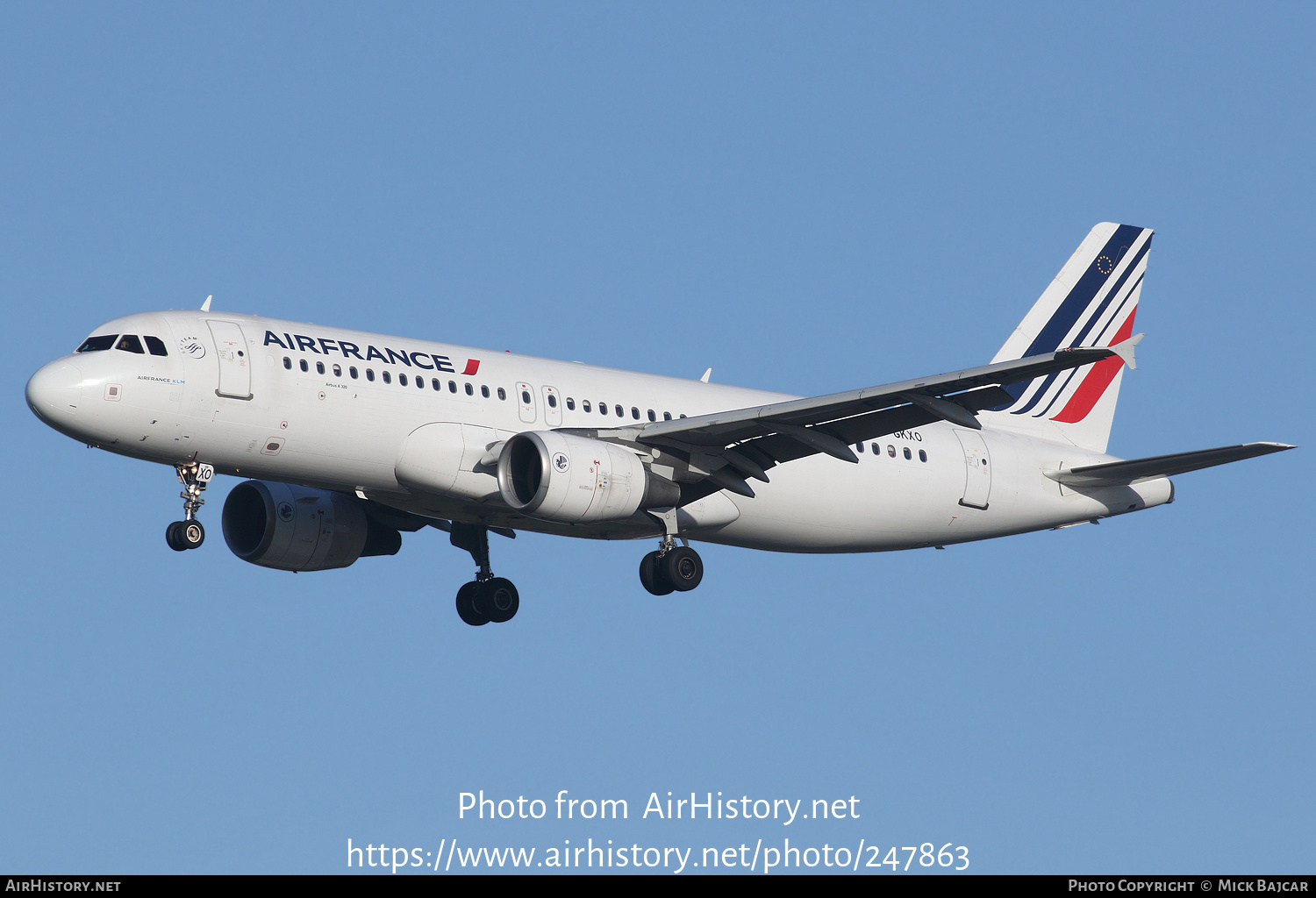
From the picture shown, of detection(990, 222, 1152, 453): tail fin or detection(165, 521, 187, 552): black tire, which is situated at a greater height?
detection(990, 222, 1152, 453): tail fin

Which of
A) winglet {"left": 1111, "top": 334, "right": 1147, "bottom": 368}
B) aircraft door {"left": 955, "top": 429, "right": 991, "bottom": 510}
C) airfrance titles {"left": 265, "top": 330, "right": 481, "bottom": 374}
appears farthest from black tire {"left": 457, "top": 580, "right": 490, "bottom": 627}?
winglet {"left": 1111, "top": 334, "right": 1147, "bottom": 368}

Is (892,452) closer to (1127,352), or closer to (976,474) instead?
(976,474)

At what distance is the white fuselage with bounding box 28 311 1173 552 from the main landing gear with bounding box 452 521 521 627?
353 centimetres

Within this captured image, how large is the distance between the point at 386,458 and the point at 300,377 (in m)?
2.31

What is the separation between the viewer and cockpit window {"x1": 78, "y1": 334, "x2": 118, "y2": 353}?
33.5 m

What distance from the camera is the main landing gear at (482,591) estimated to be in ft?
136

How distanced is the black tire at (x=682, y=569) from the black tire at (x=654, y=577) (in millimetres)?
99

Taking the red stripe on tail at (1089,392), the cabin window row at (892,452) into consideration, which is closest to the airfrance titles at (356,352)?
the cabin window row at (892,452)

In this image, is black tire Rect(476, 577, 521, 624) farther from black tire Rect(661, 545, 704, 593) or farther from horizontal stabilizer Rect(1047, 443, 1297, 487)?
horizontal stabilizer Rect(1047, 443, 1297, 487)

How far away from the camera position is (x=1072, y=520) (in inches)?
1698

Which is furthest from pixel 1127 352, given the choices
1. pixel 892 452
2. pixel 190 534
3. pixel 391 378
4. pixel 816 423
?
pixel 190 534

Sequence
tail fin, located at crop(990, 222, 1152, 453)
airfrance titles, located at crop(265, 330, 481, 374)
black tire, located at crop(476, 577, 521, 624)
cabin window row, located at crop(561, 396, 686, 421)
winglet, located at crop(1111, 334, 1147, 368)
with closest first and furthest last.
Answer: winglet, located at crop(1111, 334, 1147, 368) → airfrance titles, located at crop(265, 330, 481, 374) → cabin window row, located at crop(561, 396, 686, 421) → black tire, located at crop(476, 577, 521, 624) → tail fin, located at crop(990, 222, 1152, 453)

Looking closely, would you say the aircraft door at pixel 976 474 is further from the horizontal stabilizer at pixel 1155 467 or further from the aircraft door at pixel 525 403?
the aircraft door at pixel 525 403

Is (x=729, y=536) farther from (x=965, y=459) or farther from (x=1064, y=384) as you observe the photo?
(x=1064, y=384)
